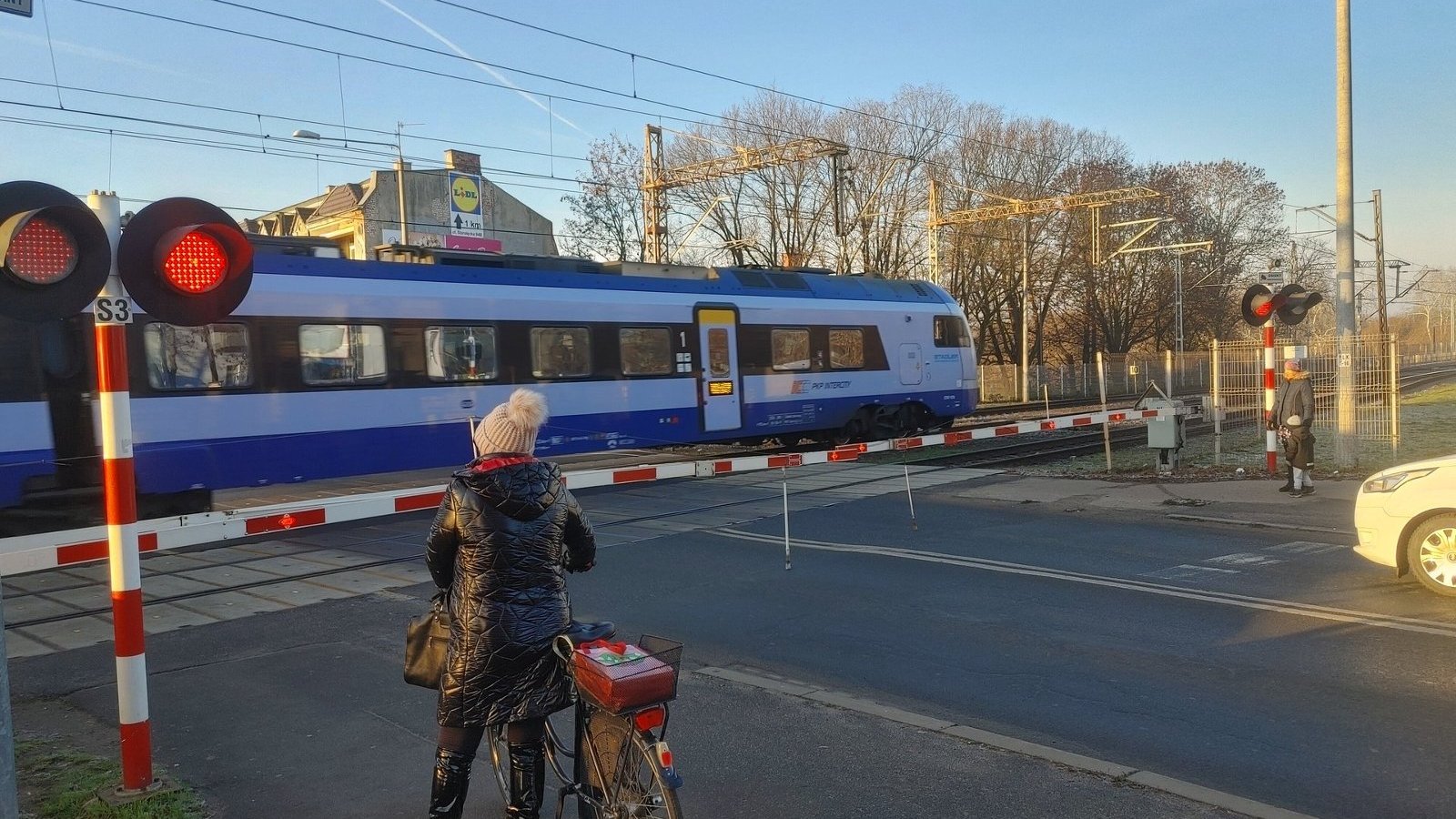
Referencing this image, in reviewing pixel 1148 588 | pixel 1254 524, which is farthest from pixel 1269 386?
pixel 1148 588

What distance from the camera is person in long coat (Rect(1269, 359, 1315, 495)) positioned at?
1267 centimetres

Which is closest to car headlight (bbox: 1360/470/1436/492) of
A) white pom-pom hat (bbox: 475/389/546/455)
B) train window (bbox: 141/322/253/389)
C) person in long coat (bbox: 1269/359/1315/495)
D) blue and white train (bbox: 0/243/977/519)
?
person in long coat (bbox: 1269/359/1315/495)

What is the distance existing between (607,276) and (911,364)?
7724 millimetres

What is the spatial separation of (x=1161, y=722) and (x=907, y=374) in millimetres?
16610

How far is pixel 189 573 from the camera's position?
9688 millimetres

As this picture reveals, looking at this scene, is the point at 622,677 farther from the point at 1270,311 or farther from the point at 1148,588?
the point at 1270,311

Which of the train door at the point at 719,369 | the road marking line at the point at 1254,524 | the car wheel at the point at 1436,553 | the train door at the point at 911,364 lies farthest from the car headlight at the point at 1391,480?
the train door at the point at 911,364

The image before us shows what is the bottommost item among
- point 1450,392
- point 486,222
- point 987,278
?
point 1450,392

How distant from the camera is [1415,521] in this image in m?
7.67

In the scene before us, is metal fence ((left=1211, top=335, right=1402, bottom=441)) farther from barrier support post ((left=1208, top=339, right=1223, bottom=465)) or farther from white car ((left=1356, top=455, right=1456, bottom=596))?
white car ((left=1356, top=455, right=1456, bottom=596))

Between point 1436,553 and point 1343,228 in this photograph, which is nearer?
point 1436,553

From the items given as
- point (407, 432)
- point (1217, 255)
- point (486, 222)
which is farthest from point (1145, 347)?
point (407, 432)

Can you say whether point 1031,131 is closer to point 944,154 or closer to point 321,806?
point 944,154

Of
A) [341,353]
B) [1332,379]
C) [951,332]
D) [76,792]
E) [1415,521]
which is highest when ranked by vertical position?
[951,332]
